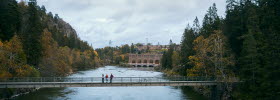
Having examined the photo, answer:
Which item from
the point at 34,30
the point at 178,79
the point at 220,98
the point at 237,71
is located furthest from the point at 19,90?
the point at 237,71

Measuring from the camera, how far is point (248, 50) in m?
32.3

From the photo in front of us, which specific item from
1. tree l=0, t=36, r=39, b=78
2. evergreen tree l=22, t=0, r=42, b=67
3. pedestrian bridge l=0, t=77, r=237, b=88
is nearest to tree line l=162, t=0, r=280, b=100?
pedestrian bridge l=0, t=77, r=237, b=88

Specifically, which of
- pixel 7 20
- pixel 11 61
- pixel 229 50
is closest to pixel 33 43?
pixel 7 20

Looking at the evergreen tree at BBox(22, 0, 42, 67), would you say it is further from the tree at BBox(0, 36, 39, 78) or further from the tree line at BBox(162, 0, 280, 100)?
the tree line at BBox(162, 0, 280, 100)

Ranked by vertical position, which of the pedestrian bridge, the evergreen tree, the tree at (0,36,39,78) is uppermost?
the evergreen tree

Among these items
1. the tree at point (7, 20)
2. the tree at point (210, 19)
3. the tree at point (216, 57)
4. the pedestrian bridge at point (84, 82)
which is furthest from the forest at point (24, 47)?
the tree at point (210, 19)

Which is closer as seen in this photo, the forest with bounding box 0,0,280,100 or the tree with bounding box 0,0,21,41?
the forest with bounding box 0,0,280,100

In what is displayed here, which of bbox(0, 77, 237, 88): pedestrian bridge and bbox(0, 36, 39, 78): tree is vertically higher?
bbox(0, 36, 39, 78): tree

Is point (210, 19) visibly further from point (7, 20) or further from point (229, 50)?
point (7, 20)

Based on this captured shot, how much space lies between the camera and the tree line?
97.2 ft

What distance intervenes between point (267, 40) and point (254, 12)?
7.11 meters

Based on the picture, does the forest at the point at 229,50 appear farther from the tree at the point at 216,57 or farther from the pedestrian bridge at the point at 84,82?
the pedestrian bridge at the point at 84,82

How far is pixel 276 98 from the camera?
28.8 metres

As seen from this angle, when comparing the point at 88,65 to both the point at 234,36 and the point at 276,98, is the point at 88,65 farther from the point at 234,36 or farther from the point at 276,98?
the point at 276,98
